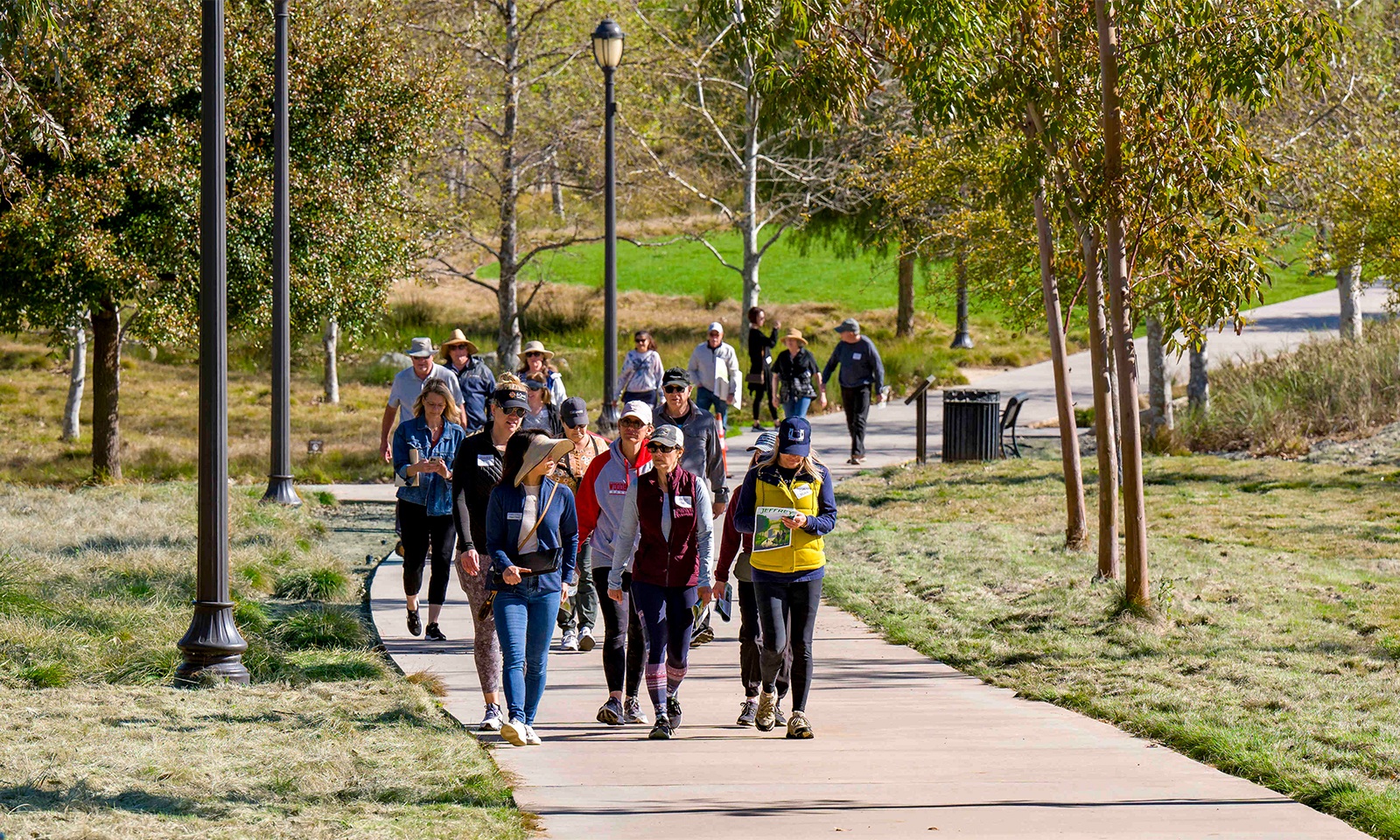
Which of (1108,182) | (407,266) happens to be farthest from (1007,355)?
(1108,182)

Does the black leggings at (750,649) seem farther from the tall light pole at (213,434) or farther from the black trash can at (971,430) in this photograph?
the black trash can at (971,430)

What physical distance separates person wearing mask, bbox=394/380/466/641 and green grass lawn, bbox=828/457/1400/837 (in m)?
3.11

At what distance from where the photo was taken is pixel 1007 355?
3584 cm

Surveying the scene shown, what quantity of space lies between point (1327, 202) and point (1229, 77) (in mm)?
12446

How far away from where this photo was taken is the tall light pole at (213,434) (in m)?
8.44

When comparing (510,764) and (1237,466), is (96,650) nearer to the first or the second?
(510,764)

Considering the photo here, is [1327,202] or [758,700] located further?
[1327,202]

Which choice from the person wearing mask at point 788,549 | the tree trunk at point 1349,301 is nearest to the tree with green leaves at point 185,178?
the person wearing mask at point 788,549

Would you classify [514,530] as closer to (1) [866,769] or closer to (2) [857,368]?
(1) [866,769]

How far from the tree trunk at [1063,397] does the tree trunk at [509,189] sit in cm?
1497

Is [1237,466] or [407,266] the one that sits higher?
[407,266]

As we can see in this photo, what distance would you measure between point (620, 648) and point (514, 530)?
0.97 meters

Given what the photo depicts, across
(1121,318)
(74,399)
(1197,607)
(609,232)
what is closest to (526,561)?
(1121,318)

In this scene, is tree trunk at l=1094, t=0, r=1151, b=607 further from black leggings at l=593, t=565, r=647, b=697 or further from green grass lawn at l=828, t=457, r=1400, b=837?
black leggings at l=593, t=565, r=647, b=697
